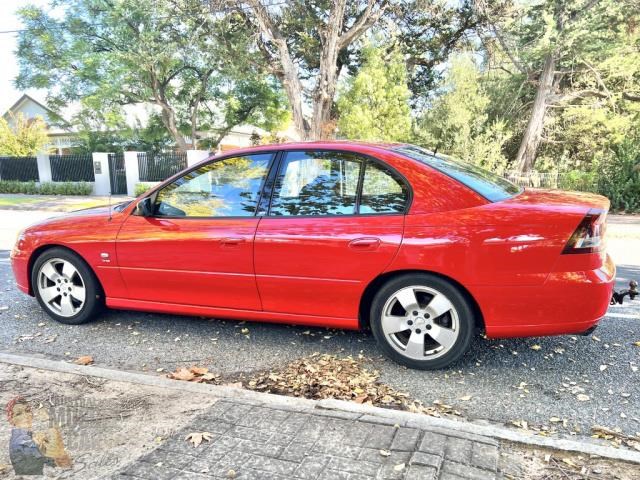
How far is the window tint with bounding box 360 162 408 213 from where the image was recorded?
346 centimetres

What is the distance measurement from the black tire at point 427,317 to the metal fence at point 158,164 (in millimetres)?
20249

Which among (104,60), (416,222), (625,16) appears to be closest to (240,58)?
(104,60)

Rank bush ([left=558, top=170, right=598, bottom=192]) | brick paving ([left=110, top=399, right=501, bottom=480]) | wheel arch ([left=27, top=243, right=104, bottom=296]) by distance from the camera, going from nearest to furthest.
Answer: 1. brick paving ([left=110, top=399, right=501, bottom=480])
2. wheel arch ([left=27, top=243, right=104, bottom=296])
3. bush ([left=558, top=170, right=598, bottom=192])

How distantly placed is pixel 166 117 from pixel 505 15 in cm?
1809

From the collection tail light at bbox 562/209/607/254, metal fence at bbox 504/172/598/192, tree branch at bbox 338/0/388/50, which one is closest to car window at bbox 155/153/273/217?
tail light at bbox 562/209/607/254

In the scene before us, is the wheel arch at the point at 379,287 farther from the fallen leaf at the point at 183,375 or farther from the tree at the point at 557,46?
the tree at the point at 557,46

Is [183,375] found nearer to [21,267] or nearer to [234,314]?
[234,314]

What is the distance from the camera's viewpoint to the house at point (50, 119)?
95.0 ft

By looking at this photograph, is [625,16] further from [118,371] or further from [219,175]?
[118,371]

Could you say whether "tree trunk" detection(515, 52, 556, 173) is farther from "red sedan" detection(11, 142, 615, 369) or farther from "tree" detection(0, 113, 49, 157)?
"tree" detection(0, 113, 49, 157)

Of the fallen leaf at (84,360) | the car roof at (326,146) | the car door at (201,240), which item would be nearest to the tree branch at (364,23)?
the car roof at (326,146)

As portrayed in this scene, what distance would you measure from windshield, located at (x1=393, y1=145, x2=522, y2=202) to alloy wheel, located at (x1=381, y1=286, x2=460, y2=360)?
2.67 feet

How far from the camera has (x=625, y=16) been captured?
16.4 m

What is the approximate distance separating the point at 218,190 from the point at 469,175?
201cm
